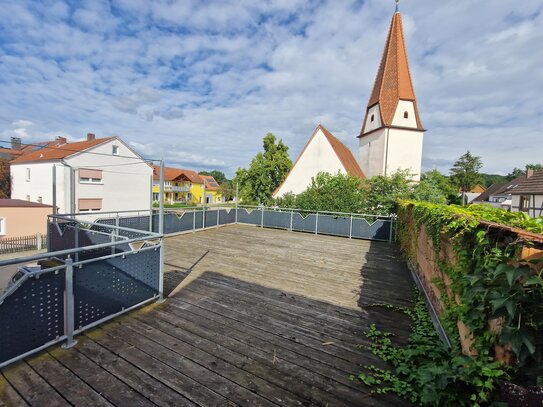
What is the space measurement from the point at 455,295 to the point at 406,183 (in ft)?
43.5

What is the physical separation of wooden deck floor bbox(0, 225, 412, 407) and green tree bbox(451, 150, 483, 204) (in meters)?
64.1

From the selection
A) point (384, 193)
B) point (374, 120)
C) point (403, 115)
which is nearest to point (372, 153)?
point (374, 120)

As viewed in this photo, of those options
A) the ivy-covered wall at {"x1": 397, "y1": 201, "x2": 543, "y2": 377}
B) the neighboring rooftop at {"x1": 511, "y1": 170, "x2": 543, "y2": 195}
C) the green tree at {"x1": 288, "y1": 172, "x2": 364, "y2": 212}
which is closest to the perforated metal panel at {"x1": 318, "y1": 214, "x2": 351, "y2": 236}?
the green tree at {"x1": 288, "y1": 172, "x2": 364, "y2": 212}

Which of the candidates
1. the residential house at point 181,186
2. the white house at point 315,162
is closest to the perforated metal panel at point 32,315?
the white house at point 315,162

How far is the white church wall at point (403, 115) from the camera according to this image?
2198cm

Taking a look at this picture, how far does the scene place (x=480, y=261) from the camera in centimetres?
211

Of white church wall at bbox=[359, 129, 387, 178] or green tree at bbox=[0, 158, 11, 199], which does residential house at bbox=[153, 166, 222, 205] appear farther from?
white church wall at bbox=[359, 129, 387, 178]

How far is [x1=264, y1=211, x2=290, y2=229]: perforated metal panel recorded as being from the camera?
13766 mm

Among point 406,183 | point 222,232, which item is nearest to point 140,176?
point 222,232

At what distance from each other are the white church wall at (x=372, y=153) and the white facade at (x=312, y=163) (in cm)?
418

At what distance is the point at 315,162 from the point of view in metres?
21.8

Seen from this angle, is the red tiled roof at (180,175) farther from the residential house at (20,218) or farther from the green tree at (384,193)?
the green tree at (384,193)

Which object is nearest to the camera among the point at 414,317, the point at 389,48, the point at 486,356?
the point at 486,356

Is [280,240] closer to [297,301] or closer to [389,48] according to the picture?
[297,301]
